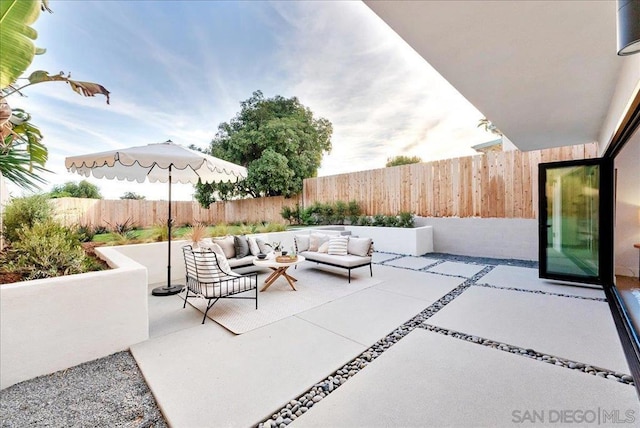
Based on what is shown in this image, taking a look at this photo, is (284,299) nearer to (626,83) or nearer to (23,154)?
(23,154)

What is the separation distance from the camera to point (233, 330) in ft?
A: 10.4

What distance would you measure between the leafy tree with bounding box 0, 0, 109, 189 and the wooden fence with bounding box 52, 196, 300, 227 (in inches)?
227

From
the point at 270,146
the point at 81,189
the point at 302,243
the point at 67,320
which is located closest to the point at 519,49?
the point at 67,320

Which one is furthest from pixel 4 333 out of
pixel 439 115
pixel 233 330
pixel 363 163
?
pixel 363 163

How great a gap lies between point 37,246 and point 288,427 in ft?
11.8

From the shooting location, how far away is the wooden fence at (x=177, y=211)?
10.2 metres

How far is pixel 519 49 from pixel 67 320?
5.04 m

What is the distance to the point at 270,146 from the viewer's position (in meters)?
Answer: 12.3

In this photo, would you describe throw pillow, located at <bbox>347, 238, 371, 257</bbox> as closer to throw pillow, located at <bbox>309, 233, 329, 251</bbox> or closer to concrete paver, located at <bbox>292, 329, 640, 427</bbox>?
throw pillow, located at <bbox>309, 233, 329, 251</bbox>

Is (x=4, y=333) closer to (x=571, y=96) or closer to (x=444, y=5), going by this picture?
(x=444, y=5)

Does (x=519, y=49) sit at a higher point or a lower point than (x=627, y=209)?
higher

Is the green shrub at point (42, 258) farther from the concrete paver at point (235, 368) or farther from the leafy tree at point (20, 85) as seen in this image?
the concrete paver at point (235, 368)

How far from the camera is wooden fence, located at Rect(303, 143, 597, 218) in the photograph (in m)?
7.06

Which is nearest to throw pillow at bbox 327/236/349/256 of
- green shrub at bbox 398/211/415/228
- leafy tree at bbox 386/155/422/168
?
green shrub at bbox 398/211/415/228
